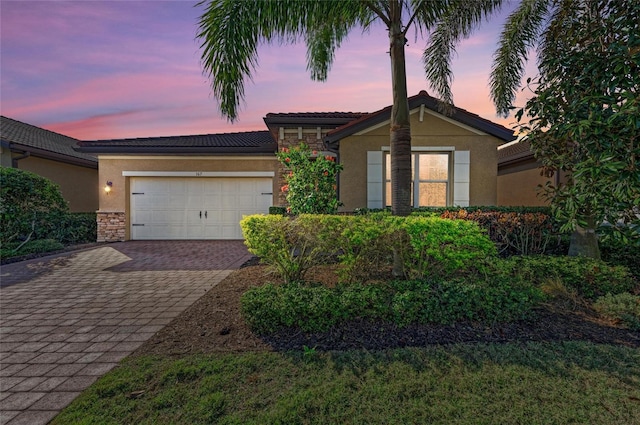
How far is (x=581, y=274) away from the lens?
4.46m

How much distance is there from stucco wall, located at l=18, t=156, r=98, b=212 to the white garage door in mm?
4156

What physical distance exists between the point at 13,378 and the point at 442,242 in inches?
189

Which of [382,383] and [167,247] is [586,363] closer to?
[382,383]

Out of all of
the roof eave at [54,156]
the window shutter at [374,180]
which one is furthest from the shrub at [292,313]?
the roof eave at [54,156]

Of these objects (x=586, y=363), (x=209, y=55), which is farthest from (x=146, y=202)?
(x=586, y=363)

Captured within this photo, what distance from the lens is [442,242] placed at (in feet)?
13.1

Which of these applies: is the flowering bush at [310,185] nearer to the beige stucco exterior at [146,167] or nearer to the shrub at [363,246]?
the shrub at [363,246]

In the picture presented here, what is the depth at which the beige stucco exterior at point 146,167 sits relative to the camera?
11.6 meters

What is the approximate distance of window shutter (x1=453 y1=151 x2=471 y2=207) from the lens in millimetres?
8812

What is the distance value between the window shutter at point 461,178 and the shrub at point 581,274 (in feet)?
13.3

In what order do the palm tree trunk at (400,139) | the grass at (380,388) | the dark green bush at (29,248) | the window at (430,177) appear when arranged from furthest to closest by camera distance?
the window at (430,177) → the dark green bush at (29,248) → the palm tree trunk at (400,139) → the grass at (380,388)

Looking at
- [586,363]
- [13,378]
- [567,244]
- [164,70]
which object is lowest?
[13,378]

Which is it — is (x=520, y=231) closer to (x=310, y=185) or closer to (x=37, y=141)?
(x=310, y=185)

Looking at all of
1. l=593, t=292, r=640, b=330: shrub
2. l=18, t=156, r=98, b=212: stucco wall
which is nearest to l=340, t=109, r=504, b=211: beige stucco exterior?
l=593, t=292, r=640, b=330: shrub
